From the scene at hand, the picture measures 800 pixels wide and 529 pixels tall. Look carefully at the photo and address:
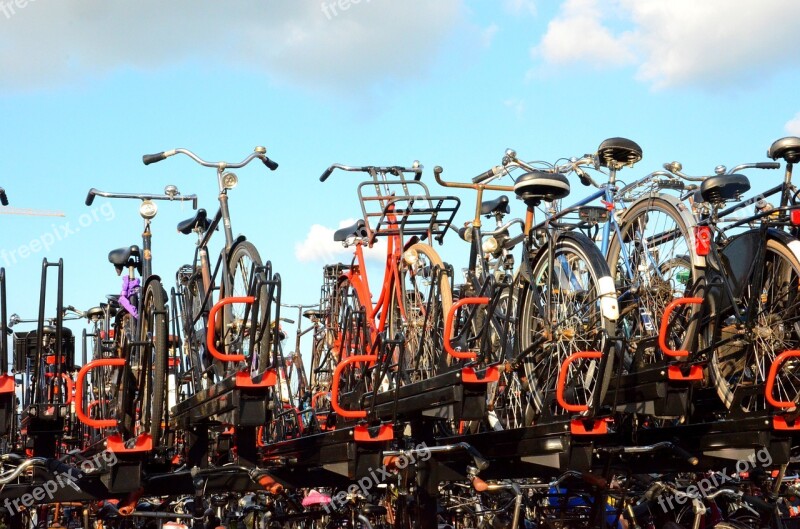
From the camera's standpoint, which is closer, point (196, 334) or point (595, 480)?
point (595, 480)

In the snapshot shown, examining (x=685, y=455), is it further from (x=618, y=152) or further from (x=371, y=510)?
Result: (x=371, y=510)

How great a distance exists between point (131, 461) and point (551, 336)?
2.82 meters

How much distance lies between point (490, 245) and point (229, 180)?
216cm

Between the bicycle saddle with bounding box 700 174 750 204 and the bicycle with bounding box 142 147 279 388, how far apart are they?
2960 mm

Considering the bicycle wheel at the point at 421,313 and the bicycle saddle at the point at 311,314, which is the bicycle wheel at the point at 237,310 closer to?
the bicycle wheel at the point at 421,313

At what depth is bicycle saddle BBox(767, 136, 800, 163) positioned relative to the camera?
22.5 ft

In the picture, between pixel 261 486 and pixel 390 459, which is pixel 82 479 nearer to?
pixel 261 486

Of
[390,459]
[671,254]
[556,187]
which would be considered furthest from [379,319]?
[671,254]

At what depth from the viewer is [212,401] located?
684 centimetres

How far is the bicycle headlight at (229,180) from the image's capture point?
27.2 feet

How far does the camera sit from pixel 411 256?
865cm

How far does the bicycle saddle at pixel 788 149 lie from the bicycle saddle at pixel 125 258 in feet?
17.9

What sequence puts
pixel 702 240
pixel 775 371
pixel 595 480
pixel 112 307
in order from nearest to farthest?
pixel 775 371 → pixel 702 240 → pixel 595 480 → pixel 112 307

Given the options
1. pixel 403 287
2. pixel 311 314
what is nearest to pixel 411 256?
pixel 403 287
